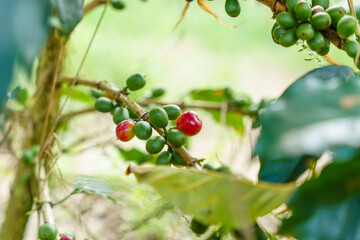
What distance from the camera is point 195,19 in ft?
8.87

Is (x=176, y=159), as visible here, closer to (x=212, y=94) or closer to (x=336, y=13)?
(x=336, y=13)

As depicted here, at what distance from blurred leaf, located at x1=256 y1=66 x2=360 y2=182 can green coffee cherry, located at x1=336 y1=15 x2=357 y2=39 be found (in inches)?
6.6

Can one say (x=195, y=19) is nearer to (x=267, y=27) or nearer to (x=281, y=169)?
(x=267, y=27)

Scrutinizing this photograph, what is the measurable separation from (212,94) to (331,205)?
0.69m

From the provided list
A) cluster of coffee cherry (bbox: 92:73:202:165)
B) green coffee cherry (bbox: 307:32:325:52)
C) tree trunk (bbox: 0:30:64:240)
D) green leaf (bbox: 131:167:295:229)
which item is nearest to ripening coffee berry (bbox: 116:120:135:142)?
cluster of coffee cherry (bbox: 92:73:202:165)

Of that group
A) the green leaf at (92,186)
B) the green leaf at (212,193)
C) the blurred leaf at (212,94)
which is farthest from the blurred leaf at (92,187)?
the blurred leaf at (212,94)

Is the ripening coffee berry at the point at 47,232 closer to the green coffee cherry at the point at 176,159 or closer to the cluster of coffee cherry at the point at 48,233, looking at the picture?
the cluster of coffee cherry at the point at 48,233

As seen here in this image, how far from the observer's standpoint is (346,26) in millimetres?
414

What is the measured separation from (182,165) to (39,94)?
0.47 metres

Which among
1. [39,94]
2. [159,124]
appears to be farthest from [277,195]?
[39,94]

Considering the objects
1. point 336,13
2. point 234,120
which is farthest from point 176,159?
point 234,120

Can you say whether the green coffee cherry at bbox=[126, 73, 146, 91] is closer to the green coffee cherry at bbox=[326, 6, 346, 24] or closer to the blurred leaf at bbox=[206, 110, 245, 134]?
the green coffee cherry at bbox=[326, 6, 346, 24]

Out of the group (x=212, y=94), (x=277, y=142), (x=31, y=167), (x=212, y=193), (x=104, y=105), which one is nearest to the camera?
(x=277, y=142)

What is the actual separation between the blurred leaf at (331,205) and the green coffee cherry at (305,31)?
181 millimetres
